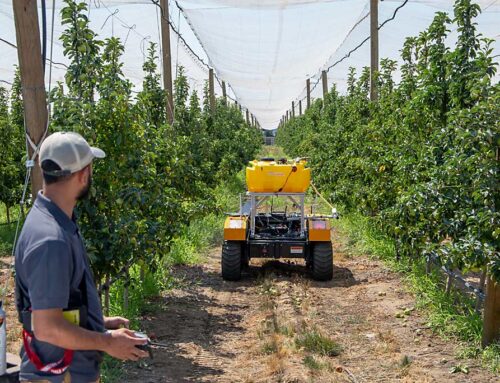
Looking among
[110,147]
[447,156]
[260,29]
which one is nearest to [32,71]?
[110,147]

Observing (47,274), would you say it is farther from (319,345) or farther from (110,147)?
(319,345)

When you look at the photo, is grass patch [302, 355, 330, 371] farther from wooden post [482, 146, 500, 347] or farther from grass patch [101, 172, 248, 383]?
grass patch [101, 172, 248, 383]

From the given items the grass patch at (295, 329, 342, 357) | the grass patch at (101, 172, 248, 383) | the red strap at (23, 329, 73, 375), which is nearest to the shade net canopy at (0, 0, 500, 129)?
the grass patch at (101, 172, 248, 383)

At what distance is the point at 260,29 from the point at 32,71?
36.7 ft

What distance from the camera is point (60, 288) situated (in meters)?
2.51

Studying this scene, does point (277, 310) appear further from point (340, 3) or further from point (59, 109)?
point (340, 3)

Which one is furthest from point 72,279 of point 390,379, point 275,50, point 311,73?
point 311,73

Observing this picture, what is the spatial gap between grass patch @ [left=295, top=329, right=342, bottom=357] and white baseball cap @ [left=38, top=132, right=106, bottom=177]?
428 centimetres

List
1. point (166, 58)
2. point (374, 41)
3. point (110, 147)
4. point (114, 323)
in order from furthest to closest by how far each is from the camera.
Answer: point (374, 41)
point (166, 58)
point (110, 147)
point (114, 323)

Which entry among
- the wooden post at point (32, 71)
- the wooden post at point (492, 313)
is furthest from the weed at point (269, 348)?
the wooden post at point (32, 71)

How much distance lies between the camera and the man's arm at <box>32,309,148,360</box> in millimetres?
2520

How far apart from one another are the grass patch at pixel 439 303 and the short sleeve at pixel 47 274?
4.38m

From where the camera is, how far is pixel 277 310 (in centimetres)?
798

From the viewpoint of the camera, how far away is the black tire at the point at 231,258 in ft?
30.8
